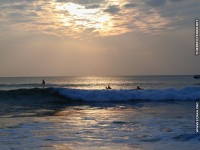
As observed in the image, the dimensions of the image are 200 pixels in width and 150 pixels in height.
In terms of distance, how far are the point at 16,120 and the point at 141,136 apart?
6950 millimetres

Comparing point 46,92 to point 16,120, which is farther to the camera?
point 46,92

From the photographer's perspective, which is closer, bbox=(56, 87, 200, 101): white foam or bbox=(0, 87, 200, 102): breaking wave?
bbox=(0, 87, 200, 102): breaking wave

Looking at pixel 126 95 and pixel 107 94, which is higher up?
pixel 107 94

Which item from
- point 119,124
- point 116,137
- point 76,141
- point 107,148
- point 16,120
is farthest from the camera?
point 16,120

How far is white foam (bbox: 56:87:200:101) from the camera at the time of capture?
34.8 metres

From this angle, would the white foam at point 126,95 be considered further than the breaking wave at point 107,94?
Yes

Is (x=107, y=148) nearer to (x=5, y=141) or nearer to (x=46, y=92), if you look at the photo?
(x=5, y=141)

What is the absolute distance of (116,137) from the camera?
38.4ft

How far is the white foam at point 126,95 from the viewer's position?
34.8m

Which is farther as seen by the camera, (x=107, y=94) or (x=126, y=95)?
(x=126, y=95)

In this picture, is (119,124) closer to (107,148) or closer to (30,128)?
(30,128)

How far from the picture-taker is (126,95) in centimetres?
3544

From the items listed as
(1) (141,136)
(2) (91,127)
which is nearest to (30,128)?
(2) (91,127)

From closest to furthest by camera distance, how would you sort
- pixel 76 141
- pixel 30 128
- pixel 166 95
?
pixel 76 141 < pixel 30 128 < pixel 166 95
